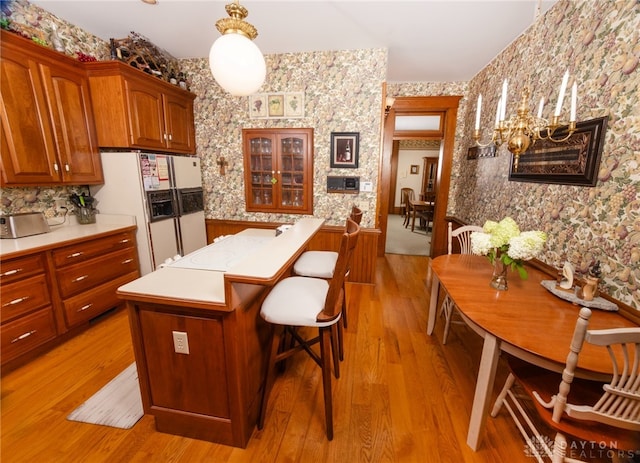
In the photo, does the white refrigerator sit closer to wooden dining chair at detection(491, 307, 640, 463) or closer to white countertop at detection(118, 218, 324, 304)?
white countertop at detection(118, 218, 324, 304)

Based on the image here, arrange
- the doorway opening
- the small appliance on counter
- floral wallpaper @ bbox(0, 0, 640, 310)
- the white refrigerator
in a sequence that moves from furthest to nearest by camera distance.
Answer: the doorway opening → the white refrigerator → the small appliance on counter → floral wallpaper @ bbox(0, 0, 640, 310)

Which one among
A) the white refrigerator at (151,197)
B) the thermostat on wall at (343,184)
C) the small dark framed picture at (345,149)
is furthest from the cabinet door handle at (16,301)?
the small dark framed picture at (345,149)

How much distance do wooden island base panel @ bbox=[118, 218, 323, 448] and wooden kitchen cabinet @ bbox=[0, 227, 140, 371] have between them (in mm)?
1289

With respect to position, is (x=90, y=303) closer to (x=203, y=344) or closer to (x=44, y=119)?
(x=44, y=119)

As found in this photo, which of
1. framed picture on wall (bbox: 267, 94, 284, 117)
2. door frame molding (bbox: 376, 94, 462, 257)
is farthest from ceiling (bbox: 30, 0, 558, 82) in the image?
door frame molding (bbox: 376, 94, 462, 257)

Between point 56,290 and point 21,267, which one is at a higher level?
point 21,267

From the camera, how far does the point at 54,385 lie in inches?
70.9

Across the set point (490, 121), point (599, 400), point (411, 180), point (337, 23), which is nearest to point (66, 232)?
point (337, 23)

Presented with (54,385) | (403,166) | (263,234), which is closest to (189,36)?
(263,234)

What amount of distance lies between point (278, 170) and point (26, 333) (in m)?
2.71

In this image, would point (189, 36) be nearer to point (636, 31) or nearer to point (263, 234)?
point (263, 234)

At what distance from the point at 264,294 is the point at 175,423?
2.68 ft

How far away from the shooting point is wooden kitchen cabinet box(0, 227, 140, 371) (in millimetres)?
1838

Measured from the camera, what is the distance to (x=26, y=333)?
1930mm
